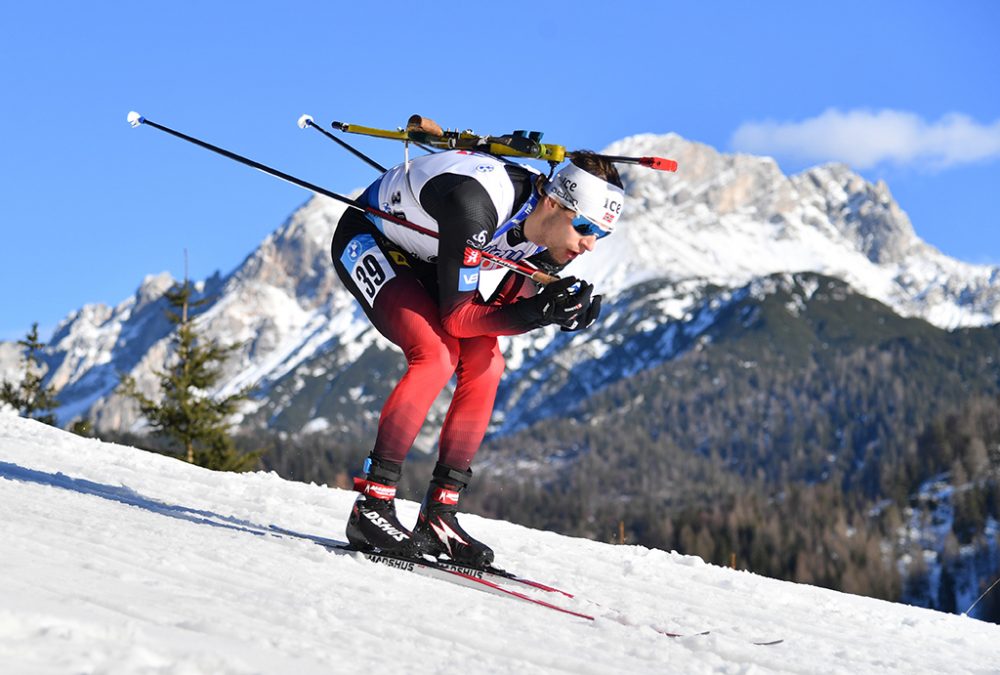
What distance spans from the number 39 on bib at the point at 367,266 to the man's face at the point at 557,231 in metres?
0.85

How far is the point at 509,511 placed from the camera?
19688cm

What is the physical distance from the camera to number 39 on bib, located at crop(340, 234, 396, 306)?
6.15 metres

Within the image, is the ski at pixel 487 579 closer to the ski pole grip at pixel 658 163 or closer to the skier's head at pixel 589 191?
the skier's head at pixel 589 191

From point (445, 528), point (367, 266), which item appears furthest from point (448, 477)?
point (367, 266)

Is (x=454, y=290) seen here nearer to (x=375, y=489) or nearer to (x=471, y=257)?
(x=471, y=257)

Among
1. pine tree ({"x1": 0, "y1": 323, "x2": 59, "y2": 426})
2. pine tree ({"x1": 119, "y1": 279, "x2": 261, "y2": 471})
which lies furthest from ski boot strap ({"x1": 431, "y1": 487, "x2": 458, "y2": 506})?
pine tree ({"x1": 0, "y1": 323, "x2": 59, "y2": 426})

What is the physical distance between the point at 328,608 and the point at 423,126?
135 inches

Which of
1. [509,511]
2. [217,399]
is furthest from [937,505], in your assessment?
[217,399]

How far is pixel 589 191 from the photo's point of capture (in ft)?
18.8

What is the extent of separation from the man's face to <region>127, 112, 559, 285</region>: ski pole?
0.56ft

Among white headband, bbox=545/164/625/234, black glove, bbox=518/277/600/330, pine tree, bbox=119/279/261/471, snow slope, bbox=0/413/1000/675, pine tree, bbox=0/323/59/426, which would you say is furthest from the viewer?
pine tree, bbox=0/323/59/426

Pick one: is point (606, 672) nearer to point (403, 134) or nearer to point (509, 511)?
point (403, 134)

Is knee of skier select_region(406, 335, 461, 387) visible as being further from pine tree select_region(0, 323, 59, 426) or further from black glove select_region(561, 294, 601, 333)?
pine tree select_region(0, 323, 59, 426)

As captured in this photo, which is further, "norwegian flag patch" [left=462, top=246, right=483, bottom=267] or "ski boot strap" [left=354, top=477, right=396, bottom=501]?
"ski boot strap" [left=354, top=477, right=396, bottom=501]
